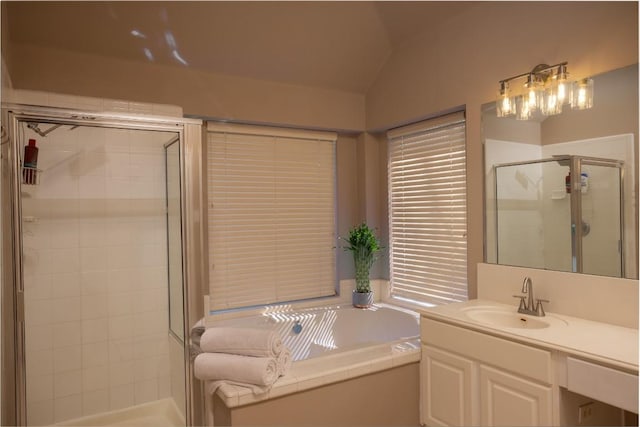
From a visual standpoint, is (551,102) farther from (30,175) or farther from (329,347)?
(30,175)

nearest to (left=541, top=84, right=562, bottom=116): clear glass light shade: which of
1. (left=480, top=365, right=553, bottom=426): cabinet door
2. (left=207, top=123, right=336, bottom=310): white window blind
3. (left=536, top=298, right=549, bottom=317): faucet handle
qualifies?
(left=536, top=298, right=549, bottom=317): faucet handle

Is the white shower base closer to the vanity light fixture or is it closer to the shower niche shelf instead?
the shower niche shelf

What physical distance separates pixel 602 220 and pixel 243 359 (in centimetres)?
188

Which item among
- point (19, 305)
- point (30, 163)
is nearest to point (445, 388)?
Answer: point (19, 305)

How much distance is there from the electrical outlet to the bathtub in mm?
824

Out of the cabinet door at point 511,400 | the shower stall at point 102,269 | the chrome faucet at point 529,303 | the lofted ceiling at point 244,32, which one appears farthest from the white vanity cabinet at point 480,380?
the lofted ceiling at point 244,32

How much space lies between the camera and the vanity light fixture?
221 centimetres

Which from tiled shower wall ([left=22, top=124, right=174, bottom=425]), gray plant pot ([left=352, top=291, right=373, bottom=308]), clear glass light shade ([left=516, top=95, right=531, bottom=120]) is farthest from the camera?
gray plant pot ([left=352, top=291, right=373, bottom=308])

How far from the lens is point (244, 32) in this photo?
9.27 ft

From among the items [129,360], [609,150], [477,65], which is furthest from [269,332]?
[477,65]

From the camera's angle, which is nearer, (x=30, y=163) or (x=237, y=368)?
(x=237, y=368)

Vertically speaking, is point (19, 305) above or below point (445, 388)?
above

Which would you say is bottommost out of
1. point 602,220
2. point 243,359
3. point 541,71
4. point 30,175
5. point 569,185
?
point 243,359

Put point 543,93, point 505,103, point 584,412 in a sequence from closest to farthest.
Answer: point 584,412
point 543,93
point 505,103
